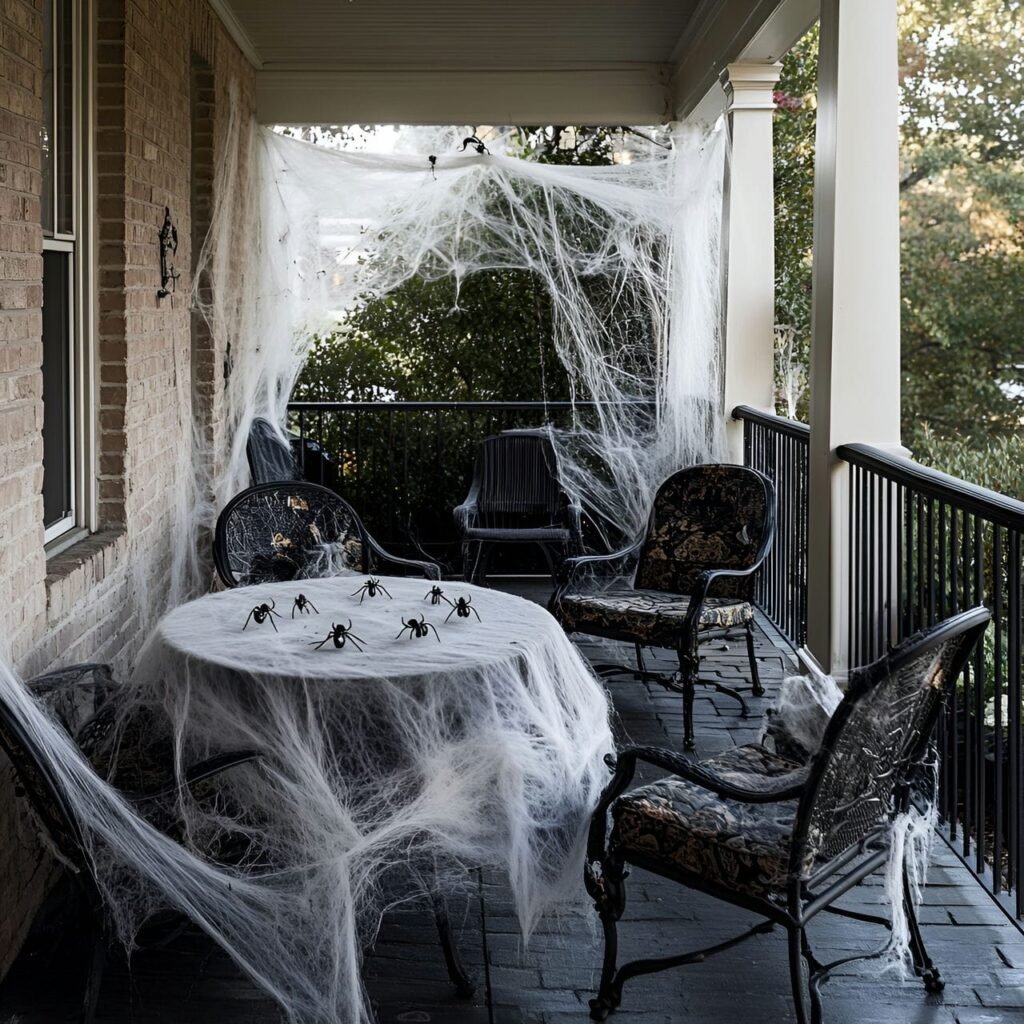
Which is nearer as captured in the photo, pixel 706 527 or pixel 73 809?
pixel 73 809

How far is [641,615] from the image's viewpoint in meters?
4.54

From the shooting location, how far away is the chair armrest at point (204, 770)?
8.08 ft

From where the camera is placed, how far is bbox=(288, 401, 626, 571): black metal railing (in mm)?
7891

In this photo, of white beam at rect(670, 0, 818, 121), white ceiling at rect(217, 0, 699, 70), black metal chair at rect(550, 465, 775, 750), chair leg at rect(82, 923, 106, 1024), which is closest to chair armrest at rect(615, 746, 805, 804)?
chair leg at rect(82, 923, 106, 1024)

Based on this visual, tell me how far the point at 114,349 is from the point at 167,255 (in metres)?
0.81

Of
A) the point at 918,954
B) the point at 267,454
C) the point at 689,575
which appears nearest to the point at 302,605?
the point at 918,954

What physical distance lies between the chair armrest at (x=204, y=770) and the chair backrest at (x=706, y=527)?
2630mm

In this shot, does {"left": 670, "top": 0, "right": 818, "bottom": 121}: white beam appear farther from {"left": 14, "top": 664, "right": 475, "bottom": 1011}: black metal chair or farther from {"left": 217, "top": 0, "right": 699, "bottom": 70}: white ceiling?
{"left": 14, "top": 664, "right": 475, "bottom": 1011}: black metal chair

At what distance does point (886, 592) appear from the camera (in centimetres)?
397

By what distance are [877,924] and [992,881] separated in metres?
0.34

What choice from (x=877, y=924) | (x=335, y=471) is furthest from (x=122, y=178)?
(x=335, y=471)

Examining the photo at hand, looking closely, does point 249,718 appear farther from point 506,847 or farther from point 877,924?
point 877,924

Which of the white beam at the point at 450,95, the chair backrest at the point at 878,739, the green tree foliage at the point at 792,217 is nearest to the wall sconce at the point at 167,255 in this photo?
the white beam at the point at 450,95

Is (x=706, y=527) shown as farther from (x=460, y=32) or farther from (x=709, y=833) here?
(x=460, y=32)
